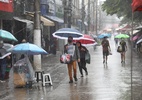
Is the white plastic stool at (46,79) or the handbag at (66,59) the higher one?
the handbag at (66,59)

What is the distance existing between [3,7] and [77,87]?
608cm

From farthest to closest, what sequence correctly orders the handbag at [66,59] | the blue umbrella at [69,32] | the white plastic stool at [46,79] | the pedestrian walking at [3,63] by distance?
the blue umbrella at [69,32] → the pedestrian walking at [3,63] → the handbag at [66,59] → the white plastic stool at [46,79]

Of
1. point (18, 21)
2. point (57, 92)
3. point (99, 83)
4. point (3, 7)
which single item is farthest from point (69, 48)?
point (18, 21)

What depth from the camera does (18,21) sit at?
67.8 ft

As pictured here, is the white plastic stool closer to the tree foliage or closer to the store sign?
the store sign

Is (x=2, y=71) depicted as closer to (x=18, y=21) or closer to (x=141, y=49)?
(x=18, y=21)

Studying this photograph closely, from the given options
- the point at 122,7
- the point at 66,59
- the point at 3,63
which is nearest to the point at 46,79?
the point at 66,59

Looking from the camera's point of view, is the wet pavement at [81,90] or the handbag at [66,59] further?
the handbag at [66,59]

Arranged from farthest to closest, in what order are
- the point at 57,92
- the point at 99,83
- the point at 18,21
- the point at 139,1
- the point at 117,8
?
the point at 117,8, the point at 18,21, the point at 99,83, the point at 57,92, the point at 139,1

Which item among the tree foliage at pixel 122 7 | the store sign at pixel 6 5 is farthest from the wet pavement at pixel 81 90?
the tree foliage at pixel 122 7

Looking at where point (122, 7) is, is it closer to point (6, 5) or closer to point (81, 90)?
point (6, 5)

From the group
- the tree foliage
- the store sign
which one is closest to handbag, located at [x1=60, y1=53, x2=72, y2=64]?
the store sign

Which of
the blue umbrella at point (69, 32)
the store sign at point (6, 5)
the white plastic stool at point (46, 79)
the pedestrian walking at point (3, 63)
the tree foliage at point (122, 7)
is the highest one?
the tree foliage at point (122, 7)

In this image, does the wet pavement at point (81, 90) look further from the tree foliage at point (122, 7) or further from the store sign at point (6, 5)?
the tree foliage at point (122, 7)
